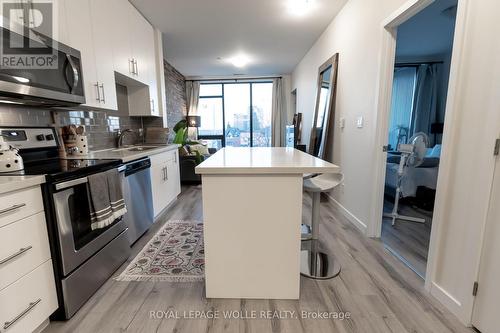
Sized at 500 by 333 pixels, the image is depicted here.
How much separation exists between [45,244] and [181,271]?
3.10 feet

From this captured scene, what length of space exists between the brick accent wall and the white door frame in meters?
4.64

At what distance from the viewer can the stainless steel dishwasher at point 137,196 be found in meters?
2.18

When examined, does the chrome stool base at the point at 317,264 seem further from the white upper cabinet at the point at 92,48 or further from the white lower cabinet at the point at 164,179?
the white upper cabinet at the point at 92,48

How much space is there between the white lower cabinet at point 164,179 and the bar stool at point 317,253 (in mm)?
1827

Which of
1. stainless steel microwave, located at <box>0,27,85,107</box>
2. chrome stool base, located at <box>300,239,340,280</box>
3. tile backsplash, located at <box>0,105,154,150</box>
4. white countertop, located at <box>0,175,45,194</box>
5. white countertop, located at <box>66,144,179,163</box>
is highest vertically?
stainless steel microwave, located at <box>0,27,85,107</box>

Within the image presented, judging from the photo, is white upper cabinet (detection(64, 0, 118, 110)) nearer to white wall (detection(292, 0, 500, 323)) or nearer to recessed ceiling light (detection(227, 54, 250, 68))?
white wall (detection(292, 0, 500, 323))

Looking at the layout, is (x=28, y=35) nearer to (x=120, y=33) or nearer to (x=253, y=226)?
(x=120, y=33)

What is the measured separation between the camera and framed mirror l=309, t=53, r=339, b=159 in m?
3.35

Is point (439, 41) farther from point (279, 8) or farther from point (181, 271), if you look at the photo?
point (181, 271)

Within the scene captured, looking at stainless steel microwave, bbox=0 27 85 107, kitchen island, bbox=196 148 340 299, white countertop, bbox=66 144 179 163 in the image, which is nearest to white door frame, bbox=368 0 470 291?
kitchen island, bbox=196 148 340 299

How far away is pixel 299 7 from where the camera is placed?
10.0 feet

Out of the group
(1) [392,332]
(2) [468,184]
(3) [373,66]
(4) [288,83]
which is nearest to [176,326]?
(1) [392,332]

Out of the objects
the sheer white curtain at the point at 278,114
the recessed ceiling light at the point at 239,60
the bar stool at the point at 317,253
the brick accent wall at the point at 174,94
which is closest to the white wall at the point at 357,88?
the bar stool at the point at 317,253

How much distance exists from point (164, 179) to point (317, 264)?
2204 millimetres
